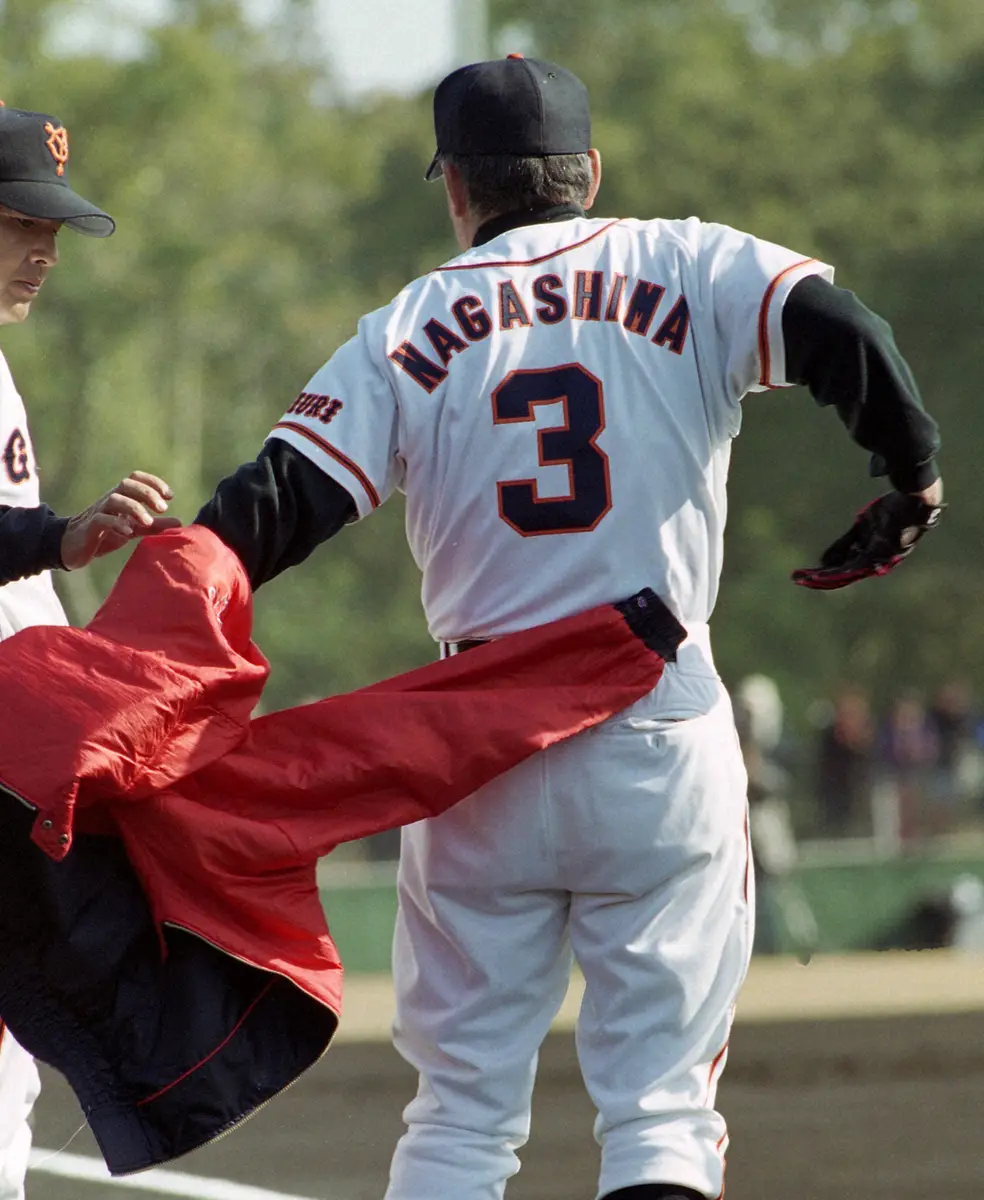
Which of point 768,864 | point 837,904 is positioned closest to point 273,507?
point 768,864

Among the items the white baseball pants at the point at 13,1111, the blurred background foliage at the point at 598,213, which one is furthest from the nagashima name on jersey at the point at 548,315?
the blurred background foliage at the point at 598,213

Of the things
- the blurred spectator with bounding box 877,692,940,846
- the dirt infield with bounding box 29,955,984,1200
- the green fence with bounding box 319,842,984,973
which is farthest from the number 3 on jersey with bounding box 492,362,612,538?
the blurred spectator with bounding box 877,692,940,846

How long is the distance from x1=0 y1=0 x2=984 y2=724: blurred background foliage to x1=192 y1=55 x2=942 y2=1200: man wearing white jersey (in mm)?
27576

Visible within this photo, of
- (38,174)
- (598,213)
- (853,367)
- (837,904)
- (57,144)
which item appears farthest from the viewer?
(598,213)

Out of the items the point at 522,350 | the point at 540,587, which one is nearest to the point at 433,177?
the point at 522,350

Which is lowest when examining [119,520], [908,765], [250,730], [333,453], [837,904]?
[837,904]

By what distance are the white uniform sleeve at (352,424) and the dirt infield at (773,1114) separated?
2.94 metres

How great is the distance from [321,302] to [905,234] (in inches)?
514

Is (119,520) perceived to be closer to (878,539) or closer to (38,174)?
(38,174)

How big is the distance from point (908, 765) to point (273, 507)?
19546 millimetres

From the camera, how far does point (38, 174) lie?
4715 mm

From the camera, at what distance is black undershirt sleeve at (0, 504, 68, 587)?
14.1 feet

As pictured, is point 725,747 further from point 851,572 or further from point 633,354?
point 633,354

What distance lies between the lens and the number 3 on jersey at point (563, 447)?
163 inches
